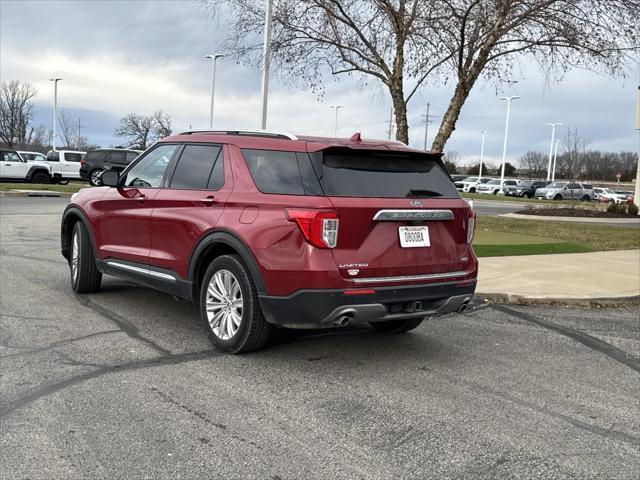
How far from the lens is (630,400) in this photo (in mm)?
4535

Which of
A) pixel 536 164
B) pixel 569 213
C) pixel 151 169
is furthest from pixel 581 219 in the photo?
pixel 536 164

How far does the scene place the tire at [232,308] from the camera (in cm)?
488

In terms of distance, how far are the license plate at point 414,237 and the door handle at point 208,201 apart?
5.16 feet

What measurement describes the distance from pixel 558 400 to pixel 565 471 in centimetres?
118

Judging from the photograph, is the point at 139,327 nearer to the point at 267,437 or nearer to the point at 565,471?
the point at 267,437

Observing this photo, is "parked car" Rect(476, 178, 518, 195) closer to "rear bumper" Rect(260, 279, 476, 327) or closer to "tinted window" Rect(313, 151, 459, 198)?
"tinted window" Rect(313, 151, 459, 198)

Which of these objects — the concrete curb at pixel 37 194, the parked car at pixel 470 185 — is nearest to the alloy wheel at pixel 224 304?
the concrete curb at pixel 37 194

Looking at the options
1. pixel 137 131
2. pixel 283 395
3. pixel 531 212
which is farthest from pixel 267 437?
pixel 137 131

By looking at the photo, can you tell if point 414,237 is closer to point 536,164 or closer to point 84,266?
point 84,266

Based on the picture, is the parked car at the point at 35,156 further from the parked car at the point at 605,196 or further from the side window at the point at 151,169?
the parked car at the point at 605,196

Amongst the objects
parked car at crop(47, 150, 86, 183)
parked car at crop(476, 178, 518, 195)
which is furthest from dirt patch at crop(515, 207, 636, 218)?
parked car at crop(476, 178, 518, 195)

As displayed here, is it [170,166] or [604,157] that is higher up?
[604,157]

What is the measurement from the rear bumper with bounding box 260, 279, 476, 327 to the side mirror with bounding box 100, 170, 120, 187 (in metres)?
2.68

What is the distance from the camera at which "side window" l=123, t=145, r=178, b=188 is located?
6055 millimetres
